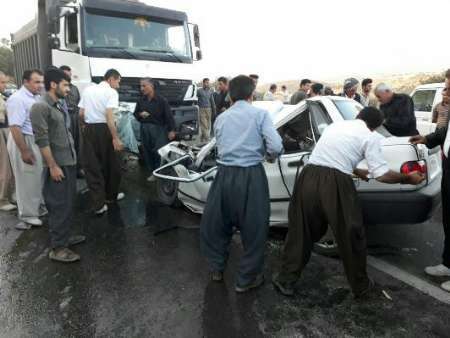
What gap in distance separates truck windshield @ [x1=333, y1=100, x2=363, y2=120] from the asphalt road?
1.38m

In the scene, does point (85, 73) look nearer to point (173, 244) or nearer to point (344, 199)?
point (173, 244)

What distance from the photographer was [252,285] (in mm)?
3232

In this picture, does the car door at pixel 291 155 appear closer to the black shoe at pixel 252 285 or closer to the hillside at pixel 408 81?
the black shoe at pixel 252 285

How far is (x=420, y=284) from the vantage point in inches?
129

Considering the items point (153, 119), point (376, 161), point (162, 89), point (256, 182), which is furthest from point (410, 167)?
point (162, 89)

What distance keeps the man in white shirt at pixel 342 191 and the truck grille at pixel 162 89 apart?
5.18 m

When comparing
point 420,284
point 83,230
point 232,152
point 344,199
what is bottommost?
point 420,284

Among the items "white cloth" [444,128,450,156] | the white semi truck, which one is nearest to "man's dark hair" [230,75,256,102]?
"white cloth" [444,128,450,156]

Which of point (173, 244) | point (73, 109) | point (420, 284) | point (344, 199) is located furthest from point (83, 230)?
point (420, 284)

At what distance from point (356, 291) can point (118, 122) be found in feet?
17.3

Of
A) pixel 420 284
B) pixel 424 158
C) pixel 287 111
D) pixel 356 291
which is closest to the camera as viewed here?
pixel 356 291

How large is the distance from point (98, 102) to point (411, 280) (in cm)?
414

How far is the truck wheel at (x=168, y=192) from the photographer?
5.37 metres

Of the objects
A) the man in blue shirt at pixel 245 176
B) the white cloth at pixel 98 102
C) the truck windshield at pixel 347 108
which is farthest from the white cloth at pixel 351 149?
the white cloth at pixel 98 102
